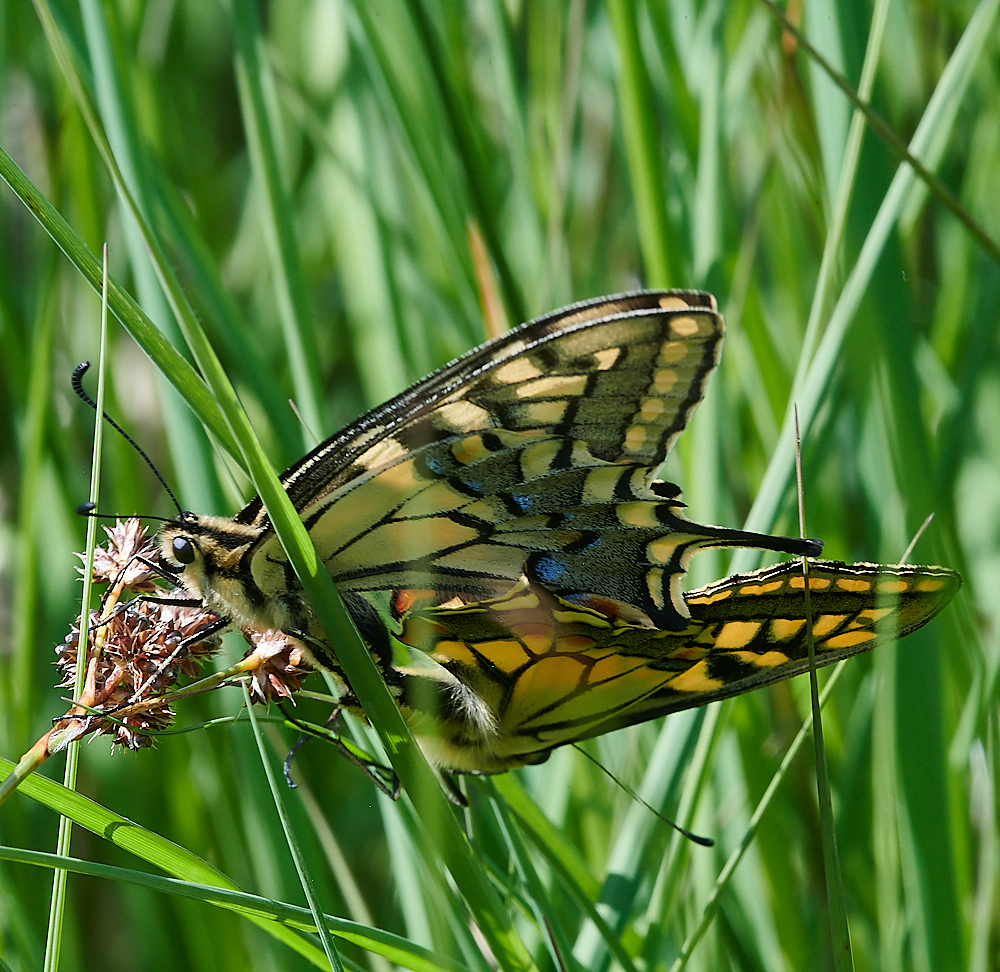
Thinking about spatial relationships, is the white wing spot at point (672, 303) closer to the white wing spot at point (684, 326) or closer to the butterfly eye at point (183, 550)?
the white wing spot at point (684, 326)

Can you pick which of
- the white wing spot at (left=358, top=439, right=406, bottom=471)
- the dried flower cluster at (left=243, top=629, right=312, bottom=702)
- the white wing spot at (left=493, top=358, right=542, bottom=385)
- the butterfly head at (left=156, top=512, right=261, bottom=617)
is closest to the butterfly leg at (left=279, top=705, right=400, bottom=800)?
the dried flower cluster at (left=243, top=629, right=312, bottom=702)

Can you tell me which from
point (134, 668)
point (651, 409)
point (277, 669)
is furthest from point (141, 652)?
point (651, 409)

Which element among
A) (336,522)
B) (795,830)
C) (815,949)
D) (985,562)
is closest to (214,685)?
(336,522)

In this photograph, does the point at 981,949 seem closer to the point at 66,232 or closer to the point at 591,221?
the point at 66,232

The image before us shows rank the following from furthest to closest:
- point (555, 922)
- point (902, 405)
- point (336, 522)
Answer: point (336, 522), point (555, 922), point (902, 405)

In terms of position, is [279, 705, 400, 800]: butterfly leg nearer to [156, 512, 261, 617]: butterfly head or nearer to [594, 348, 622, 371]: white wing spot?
[156, 512, 261, 617]: butterfly head

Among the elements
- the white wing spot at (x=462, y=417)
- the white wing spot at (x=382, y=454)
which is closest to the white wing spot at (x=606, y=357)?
the white wing spot at (x=462, y=417)
